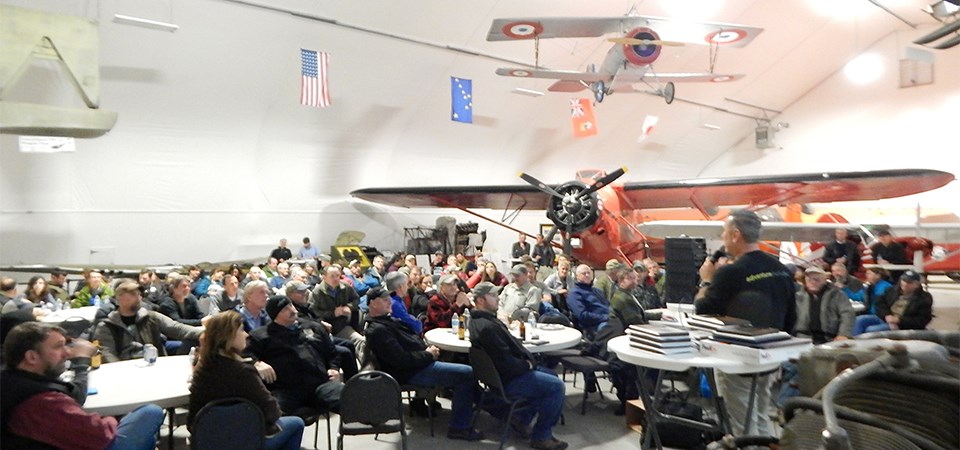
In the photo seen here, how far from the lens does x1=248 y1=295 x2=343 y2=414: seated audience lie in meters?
3.46

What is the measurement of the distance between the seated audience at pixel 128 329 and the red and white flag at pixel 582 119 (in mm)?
9572

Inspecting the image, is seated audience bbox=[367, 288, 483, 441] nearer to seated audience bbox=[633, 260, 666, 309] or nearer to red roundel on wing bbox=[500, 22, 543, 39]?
seated audience bbox=[633, 260, 666, 309]

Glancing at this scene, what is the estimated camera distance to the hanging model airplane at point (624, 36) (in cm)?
816

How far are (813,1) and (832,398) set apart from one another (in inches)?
589

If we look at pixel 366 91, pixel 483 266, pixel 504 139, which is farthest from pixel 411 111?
pixel 483 266

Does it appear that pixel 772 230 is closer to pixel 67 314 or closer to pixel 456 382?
pixel 456 382

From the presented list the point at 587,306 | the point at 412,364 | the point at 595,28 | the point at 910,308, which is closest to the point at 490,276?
the point at 587,306

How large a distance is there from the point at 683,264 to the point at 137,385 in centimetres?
450

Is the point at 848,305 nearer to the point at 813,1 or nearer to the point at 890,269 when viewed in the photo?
the point at 890,269

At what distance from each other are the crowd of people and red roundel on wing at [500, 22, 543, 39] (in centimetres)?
344

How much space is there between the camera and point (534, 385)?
3848 millimetres

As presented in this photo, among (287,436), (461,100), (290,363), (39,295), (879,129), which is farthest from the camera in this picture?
(879,129)

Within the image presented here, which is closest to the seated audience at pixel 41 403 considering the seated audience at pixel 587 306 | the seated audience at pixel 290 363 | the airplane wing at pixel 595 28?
the seated audience at pixel 290 363

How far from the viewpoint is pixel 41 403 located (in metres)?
2.21
